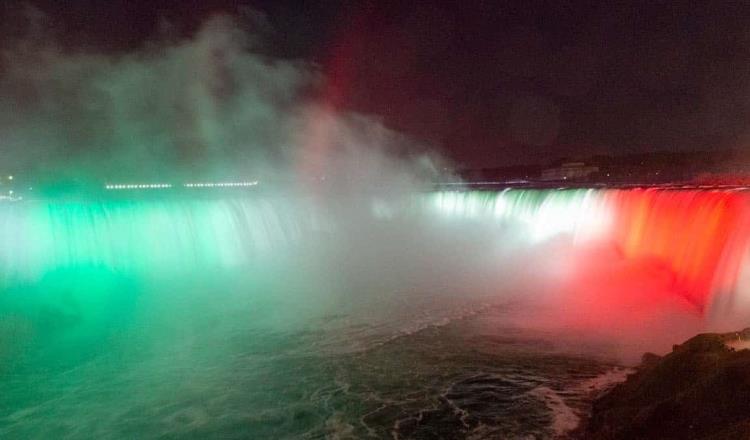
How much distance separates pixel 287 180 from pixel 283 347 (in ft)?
80.5

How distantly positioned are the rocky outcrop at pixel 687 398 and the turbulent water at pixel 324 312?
0.66m

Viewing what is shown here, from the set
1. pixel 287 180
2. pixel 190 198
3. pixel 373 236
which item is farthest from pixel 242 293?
pixel 287 180

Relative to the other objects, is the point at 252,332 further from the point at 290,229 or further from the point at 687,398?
the point at 290,229

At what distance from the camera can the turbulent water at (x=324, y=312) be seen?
25.5ft

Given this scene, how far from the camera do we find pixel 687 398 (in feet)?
18.4

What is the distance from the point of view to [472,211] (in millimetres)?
27500

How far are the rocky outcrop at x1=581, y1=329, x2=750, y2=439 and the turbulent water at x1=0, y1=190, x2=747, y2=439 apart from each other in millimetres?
662

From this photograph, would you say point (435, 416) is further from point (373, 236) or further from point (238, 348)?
point (373, 236)

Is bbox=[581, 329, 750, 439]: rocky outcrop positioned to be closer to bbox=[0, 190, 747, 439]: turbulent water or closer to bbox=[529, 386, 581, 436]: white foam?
bbox=[529, 386, 581, 436]: white foam

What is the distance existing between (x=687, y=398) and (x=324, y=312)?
8673 millimetres

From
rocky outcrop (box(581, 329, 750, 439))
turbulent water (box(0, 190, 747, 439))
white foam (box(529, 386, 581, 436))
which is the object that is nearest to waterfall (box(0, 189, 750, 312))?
turbulent water (box(0, 190, 747, 439))

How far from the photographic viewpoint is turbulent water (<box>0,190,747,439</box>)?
25.5 feet

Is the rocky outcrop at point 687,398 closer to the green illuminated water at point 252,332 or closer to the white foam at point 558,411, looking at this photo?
the white foam at point 558,411

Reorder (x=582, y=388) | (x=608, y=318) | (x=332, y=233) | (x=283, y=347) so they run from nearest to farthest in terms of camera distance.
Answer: (x=582, y=388), (x=283, y=347), (x=608, y=318), (x=332, y=233)
